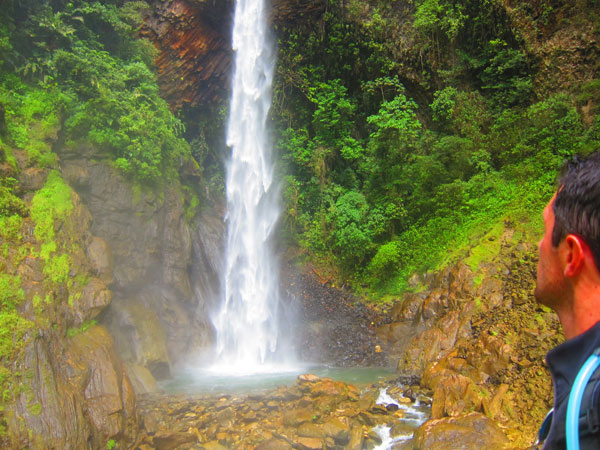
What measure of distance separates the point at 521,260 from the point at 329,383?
15.4ft

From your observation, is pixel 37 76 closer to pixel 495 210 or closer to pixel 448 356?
pixel 448 356

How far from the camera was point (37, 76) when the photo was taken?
987 centimetres

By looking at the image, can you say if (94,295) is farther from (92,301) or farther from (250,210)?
(250,210)

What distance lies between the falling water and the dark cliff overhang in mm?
525

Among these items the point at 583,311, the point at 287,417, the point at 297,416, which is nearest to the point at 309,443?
the point at 297,416

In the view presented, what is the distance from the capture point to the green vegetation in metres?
9.97

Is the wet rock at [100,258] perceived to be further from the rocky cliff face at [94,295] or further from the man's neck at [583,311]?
the man's neck at [583,311]

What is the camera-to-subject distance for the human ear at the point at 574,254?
0.93 meters

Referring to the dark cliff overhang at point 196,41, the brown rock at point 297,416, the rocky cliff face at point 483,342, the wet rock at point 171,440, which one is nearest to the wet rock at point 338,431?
the brown rock at point 297,416

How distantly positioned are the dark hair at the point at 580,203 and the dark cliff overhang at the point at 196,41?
14.9m

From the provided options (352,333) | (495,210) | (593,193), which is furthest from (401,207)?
(593,193)

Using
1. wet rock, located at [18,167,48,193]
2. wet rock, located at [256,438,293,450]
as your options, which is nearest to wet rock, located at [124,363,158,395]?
wet rock, located at [256,438,293,450]

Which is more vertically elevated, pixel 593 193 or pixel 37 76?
pixel 37 76

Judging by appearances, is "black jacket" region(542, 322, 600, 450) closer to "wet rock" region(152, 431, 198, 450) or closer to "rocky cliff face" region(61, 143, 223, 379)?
"wet rock" region(152, 431, 198, 450)
